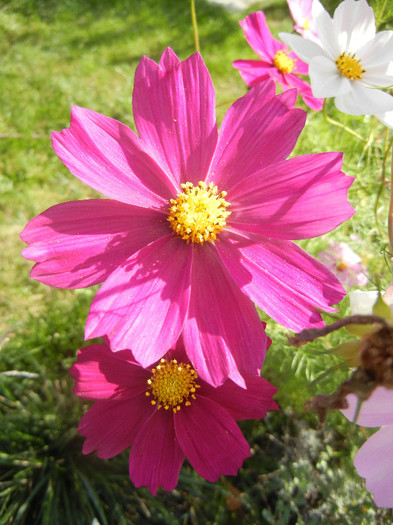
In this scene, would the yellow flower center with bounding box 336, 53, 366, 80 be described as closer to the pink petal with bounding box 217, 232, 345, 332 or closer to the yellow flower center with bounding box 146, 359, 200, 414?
the pink petal with bounding box 217, 232, 345, 332

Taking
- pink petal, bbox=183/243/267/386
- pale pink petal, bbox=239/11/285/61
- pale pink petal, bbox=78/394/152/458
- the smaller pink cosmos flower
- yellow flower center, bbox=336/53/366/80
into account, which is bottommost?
pale pink petal, bbox=78/394/152/458

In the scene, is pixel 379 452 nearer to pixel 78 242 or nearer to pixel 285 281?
pixel 285 281

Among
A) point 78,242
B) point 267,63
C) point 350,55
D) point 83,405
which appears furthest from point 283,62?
point 83,405

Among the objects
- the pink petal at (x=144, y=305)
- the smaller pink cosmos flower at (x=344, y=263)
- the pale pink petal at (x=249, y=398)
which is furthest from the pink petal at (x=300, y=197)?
the smaller pink cosmos flower at (x=344, y=263)

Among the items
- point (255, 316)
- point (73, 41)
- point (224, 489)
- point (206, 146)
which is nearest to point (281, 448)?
point (224, 489)

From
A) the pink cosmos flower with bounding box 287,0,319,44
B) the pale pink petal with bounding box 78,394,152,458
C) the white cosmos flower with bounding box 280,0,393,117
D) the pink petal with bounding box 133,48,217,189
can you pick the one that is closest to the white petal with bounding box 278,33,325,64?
the white cosmos flower with bounding box 280,0,393,117

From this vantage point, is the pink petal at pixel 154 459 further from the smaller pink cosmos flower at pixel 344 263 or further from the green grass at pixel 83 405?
the smaller pink cosmos flower at pixel 344 263

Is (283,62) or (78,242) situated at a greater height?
(283,62)
